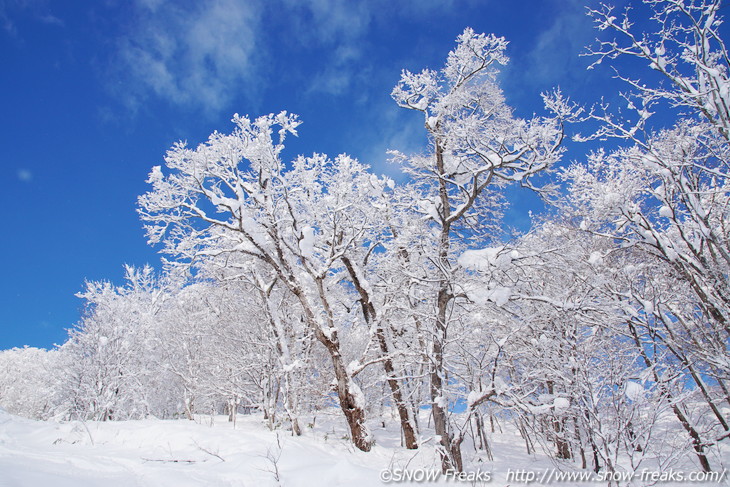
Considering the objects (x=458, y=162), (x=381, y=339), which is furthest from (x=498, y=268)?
(x=381, y=339)

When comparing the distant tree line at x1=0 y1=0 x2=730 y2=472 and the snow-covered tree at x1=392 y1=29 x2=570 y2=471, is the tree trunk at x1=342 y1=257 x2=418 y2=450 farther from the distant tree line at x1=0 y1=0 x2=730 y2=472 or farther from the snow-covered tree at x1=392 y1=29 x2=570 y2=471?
the snow-covered tree at x1=392 y1=29 x2=570 y2=471

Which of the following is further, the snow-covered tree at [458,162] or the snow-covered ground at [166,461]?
the snow-covered tree at [458,162]

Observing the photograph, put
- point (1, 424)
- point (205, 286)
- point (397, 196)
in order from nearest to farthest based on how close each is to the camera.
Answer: point (1, 424) → point (397, 196) → point (205, 286)

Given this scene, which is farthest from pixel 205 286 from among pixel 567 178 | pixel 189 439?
pixel 567 178

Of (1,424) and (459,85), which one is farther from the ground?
(459,85)

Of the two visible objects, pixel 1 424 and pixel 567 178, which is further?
pixel 567 178

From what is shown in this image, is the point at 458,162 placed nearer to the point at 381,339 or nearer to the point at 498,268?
the point at 498,268

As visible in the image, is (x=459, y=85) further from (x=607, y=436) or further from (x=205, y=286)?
(x=205, y=286)

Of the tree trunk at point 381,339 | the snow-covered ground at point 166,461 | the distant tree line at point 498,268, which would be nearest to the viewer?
the snow-covered ground at point 166,461

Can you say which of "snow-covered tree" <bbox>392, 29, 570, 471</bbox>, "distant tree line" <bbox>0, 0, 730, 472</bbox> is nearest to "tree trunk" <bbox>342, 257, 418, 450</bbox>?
"distant tree line" <bbox>0, 0, 730, 472</bbox>

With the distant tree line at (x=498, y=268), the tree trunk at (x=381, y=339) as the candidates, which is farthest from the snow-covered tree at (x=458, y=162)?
the tree trunk at (x=381, y=339)

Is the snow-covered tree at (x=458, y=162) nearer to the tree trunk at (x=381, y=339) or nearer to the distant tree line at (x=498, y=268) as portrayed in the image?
the distant tree line at (x=498, y=268)

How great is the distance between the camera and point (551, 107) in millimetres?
7582

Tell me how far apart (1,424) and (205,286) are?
924 cm
